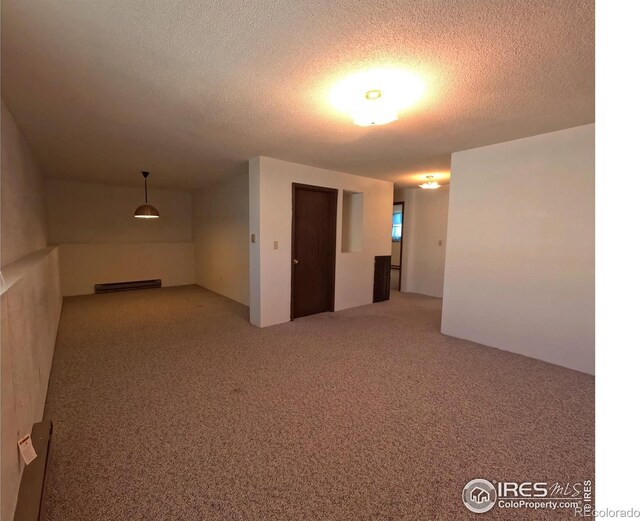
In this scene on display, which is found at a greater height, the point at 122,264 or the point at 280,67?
the point at 280,67

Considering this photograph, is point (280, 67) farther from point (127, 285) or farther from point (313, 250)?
point (127, 285)

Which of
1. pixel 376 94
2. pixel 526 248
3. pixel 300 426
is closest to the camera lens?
pixel 300 426

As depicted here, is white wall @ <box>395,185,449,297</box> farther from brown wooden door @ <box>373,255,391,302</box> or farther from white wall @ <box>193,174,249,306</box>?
white wall @ <box>193,174,249,306</box>

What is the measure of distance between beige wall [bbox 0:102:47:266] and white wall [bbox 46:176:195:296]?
10.0ft

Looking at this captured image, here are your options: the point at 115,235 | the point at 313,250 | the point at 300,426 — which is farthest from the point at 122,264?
the point at 300,426

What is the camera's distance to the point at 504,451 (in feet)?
6.25

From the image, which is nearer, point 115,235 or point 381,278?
point 381,278

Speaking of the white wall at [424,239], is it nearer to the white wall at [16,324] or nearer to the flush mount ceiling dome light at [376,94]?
the flush mount ceiling dome light at [376,94]

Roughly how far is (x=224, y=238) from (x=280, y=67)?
15.5 feet

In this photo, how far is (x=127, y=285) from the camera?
22.6 ft

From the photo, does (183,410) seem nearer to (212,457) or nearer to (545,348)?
(212,457)

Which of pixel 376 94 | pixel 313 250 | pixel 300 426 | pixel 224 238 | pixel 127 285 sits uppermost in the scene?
pixel 376 94

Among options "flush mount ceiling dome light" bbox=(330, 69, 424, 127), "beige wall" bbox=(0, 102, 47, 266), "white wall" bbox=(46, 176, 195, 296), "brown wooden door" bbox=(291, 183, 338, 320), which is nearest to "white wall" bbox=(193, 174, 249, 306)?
"white wall" bbox=(46, 176, 195, 296)

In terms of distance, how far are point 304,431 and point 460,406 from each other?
1272mm
